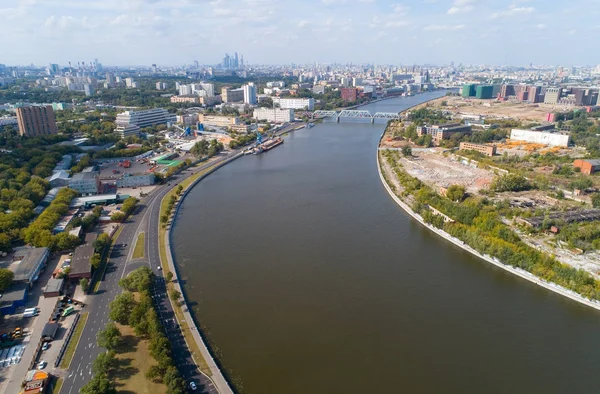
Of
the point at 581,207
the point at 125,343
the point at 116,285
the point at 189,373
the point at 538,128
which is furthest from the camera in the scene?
the point at 538,128

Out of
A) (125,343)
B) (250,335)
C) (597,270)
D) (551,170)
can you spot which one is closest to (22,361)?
(125,343)

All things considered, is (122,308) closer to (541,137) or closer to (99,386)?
(99,386)

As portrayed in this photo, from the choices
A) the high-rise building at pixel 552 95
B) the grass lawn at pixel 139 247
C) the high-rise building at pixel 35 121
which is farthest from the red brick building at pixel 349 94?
the grass lawn at pixel 139 247

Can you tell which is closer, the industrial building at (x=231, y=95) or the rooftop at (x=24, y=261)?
the rooftop at (x=24, y=261)

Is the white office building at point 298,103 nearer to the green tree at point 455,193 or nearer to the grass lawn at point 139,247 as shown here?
the green tree at point 455,193

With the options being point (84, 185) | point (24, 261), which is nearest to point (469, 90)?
point (84, 185)

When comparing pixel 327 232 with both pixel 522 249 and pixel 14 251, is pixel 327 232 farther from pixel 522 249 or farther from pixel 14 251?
pixel 14 251

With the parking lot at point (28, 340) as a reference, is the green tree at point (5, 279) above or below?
above
